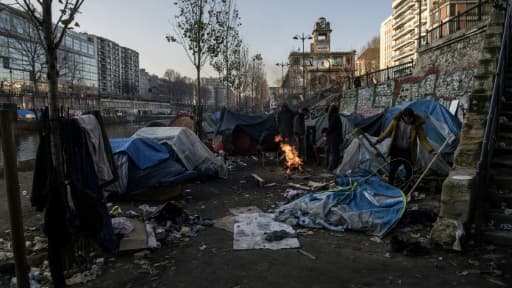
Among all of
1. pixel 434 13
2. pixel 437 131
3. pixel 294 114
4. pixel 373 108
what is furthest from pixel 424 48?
pixel 434 13

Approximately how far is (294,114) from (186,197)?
6726mm

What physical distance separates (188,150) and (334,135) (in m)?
4.76

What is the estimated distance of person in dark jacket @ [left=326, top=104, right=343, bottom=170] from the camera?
12.2 m

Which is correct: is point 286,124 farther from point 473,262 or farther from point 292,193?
point 473,262

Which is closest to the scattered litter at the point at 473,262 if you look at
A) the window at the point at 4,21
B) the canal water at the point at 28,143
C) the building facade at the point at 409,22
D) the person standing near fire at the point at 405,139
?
the person standing near fire at the point at 405,139

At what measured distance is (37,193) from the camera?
455 cm

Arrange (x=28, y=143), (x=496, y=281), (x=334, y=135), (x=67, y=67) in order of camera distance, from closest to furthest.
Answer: (x=496, y=281) → (x=334, y=135) → (x=28, y=143) → (x=67, y=67)

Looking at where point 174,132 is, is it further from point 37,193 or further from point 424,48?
point 424,48

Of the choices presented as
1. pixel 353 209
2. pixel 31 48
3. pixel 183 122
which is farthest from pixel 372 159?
pixel 31 48

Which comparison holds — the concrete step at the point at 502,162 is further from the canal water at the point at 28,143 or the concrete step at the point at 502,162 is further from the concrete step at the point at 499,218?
the canal water at the point at 28,143

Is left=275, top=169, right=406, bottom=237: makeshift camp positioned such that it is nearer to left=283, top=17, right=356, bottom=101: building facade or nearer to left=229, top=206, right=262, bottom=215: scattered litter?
left=229, top=206, right=262, bottom=215: scattered litter

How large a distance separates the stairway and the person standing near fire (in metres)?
1.37

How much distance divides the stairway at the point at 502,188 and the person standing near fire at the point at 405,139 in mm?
1365

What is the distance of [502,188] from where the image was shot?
19.5 feet
